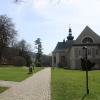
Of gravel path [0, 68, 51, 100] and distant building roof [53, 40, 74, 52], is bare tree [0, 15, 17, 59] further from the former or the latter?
gravel path [0, 68, 51, 100]

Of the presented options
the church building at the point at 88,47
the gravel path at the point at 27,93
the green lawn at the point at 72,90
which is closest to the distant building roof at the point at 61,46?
the church building at the point at 88,47

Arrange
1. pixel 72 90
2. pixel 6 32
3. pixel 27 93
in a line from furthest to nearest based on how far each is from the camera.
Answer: pixel 6 32 < pixel 72 90 < pixel 27 93

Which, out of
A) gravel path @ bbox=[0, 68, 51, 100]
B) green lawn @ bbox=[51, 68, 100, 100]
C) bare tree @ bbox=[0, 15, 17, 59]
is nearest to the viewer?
green lawn @ bbox=[51, 68, 100, 100]

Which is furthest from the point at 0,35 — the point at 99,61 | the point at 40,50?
the point at 40,50

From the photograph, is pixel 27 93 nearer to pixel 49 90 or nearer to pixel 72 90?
pixel 49 90

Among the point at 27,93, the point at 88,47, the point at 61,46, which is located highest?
the point at 61,46

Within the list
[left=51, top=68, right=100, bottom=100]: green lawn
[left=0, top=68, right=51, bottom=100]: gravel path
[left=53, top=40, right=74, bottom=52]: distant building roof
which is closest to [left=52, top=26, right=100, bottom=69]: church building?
[left=53, top=40, right=74, bottom=52]: distant building roof

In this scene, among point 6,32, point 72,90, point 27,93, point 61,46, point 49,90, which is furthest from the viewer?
point 61,46

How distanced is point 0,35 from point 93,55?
21813mm

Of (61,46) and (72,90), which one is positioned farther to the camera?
(61,46)

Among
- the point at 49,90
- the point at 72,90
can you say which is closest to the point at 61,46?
the point at 49,90

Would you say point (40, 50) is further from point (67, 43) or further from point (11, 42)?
point (11, 42)

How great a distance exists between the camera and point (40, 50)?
120 m

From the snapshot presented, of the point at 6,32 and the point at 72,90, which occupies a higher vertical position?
the point at 6,32
